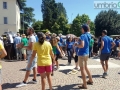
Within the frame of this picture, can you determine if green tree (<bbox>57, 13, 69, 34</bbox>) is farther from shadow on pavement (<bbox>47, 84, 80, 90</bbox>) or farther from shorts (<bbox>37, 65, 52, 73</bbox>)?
shorts (<bbox>37, 65, 52, 73</bbox>)

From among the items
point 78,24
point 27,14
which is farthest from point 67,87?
point 27,14

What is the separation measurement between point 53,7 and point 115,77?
59.2m

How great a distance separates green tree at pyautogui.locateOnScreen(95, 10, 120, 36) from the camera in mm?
52156

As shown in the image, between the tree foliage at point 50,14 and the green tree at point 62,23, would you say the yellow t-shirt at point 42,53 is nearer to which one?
the green tree at point 62,23

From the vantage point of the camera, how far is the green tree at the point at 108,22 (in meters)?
52.2

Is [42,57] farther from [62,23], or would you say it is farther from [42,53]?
[62,23]

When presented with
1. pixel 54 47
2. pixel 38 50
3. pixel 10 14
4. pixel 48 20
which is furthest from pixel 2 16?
pixel 38 50

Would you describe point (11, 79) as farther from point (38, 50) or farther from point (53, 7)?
point (53, 7)

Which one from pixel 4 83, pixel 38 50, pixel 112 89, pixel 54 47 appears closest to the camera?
pixel 38 50

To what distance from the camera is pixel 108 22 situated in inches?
2052

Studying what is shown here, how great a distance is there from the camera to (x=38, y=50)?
18.9 ft

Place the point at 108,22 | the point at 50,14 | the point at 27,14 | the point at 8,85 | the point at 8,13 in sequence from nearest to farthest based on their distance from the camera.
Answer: the point at 8,85 → the point at 8,13 → the point at 108,22 → the point at 50,14 → the point at 27,14

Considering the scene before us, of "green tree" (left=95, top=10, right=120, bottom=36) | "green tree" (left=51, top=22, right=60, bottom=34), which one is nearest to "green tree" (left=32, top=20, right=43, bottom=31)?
"green tree" (left=51, top=22, right=60, bottom=34)

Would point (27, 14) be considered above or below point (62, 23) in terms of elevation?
above
